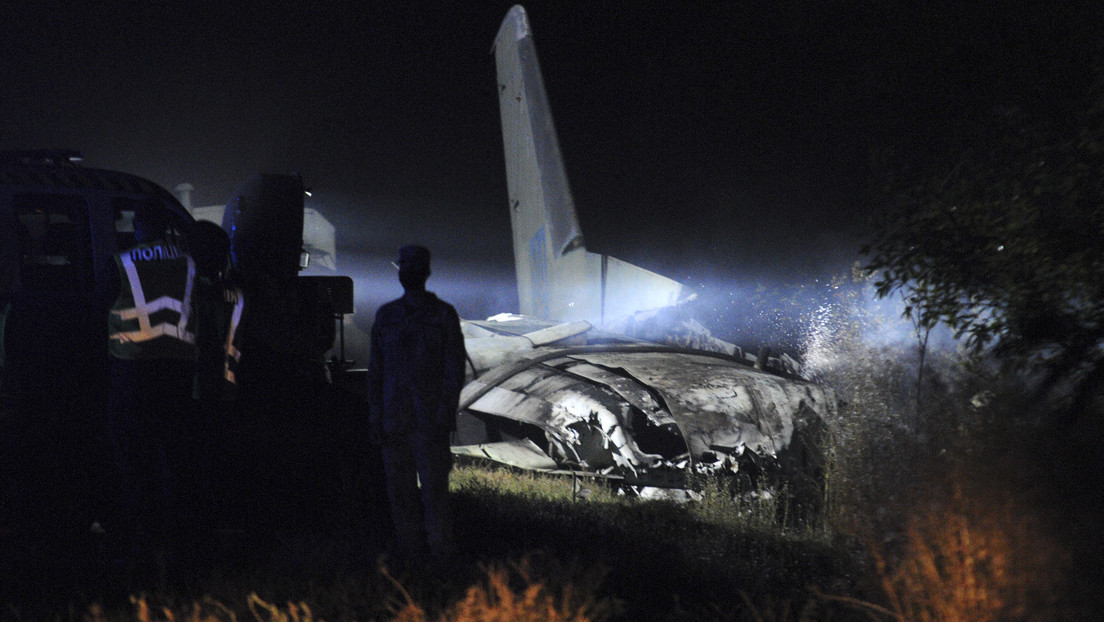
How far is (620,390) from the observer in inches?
295

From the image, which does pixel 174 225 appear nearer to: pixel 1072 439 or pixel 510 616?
pixel 510 616

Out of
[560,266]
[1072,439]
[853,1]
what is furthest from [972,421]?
[560,266]

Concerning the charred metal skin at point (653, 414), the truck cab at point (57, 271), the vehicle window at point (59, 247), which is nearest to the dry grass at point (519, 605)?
the truck cab at point (57, 271)

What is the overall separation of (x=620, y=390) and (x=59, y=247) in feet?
15.8

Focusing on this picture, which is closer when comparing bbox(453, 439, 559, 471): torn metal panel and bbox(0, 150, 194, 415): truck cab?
bbox(0, 150, 194, 415): truck cab

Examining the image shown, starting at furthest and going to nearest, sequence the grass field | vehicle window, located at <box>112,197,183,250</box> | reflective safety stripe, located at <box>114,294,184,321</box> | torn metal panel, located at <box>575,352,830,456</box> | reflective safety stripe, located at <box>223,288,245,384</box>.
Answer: torn metal panel, located at <box>575,352,830,456</box>
vehicle window, located at <box>112,197,183,250</box>
reflective safety stripe, located at <box>223,288,245,384</box>
reflective safety stripe, located at <box>114,294,184,321</box>
the grass field

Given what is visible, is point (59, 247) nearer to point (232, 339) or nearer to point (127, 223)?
point (127, 223)

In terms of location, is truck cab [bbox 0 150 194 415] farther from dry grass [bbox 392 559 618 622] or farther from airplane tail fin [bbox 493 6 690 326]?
airplane tail fin [bbox 493 6 690 326]

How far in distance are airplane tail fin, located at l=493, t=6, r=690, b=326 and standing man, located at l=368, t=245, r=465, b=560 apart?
6825mm

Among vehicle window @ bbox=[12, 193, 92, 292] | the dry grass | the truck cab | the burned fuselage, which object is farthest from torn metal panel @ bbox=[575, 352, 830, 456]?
vehicle window @ bbox=[12, 193, 92, 292]

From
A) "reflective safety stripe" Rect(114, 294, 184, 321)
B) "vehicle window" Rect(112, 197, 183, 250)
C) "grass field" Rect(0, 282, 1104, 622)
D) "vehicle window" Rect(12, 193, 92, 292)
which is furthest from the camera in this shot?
"vehicle window" Rect(112, 197, 183, 250)

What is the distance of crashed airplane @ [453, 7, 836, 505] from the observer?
713cm

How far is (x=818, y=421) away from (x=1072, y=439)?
139 inches

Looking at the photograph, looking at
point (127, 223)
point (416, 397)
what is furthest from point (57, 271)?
point (416, 397)
